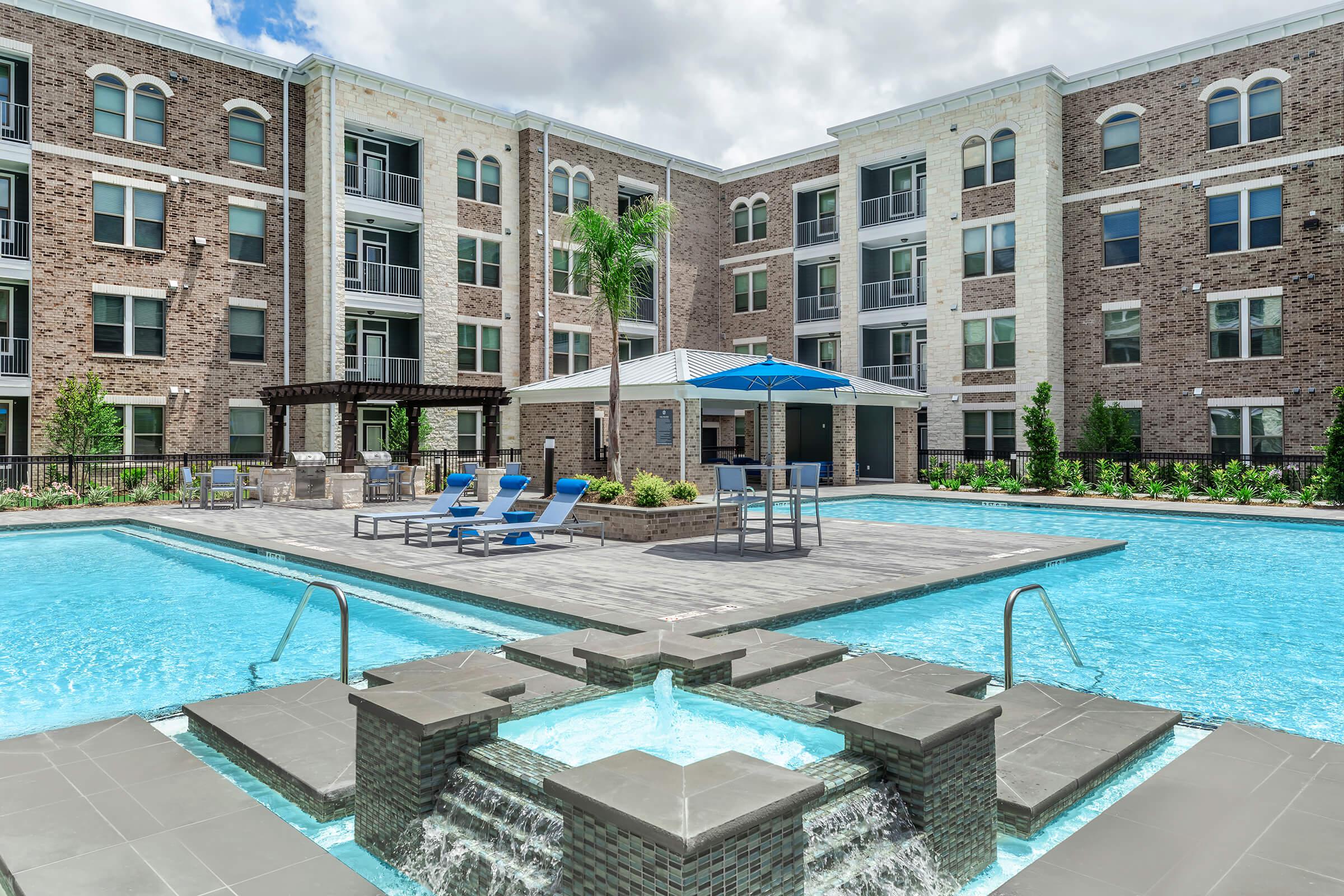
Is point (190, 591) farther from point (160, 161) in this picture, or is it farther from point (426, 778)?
point (160, 161)

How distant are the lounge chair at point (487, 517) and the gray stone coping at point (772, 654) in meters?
7.11

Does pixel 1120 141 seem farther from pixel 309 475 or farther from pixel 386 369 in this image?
pixel 309 475

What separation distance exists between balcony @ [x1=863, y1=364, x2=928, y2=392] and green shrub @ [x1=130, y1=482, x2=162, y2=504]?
71.2 feet

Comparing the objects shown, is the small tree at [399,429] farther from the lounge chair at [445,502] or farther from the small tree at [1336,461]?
the small tree at [1336,461]

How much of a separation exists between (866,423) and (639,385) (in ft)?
39.9

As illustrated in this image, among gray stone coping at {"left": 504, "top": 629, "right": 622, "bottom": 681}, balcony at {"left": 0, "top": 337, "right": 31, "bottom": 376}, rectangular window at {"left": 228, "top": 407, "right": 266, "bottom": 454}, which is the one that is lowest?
gray stone coping at {"left": 504, "top": 629, "right": 622, "bottom": 681}

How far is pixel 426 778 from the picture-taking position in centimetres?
354

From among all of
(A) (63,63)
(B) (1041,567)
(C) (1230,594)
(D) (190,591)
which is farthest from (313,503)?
(C) (1230,594)

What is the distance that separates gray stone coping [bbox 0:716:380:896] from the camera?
2.98 m

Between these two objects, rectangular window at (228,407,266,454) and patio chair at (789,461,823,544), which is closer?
patio chair at (789,461,823,544)

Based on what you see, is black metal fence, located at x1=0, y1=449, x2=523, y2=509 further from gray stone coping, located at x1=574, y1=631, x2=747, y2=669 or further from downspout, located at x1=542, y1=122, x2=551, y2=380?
gray stone coping, located at x1=574, y1=631, x2=747, y2=669

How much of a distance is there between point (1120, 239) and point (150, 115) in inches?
1112

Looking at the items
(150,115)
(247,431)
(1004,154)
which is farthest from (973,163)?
(150,115)

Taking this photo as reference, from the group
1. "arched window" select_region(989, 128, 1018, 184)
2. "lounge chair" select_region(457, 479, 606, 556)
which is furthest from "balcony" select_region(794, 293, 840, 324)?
"lounge chair" select_region(457, 479, 606, 556)
